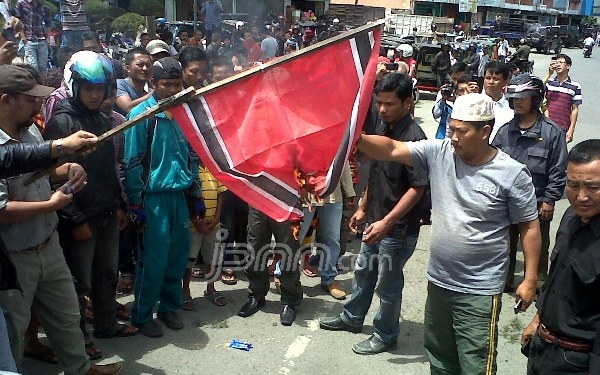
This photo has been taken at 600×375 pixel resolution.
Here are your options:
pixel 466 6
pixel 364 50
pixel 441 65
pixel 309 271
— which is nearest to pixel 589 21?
pixel 466 6

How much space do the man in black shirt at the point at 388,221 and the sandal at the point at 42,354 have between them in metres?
2.08

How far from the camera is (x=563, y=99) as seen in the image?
277 inches

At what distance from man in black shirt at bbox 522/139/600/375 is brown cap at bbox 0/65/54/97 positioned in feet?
8.35

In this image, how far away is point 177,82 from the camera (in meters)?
3.85

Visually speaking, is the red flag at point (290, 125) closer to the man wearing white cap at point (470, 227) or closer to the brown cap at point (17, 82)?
the man wearing white cap at point (470, 227)

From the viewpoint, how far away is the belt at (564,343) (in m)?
2.30

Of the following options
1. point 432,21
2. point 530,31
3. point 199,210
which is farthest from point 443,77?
point 530,31

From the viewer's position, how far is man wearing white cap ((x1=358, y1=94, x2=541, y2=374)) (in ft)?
9.25

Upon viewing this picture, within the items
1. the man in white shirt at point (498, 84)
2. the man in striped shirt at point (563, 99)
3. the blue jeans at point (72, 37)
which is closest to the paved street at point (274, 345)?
the man in white shirt at point (498, 84)

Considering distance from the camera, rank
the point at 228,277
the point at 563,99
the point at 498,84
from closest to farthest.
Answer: the point at 228,277
the point at 498,84
the point at 563,99

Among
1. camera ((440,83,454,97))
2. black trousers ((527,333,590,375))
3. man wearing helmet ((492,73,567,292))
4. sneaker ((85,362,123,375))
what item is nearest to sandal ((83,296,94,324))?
sneaker ((85,362,123,375))

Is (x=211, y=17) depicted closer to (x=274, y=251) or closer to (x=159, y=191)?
(x=274, y=251)

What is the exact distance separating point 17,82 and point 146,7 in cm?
2153

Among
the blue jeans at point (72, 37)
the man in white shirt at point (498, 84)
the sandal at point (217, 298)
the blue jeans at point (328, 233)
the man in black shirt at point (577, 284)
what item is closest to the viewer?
the man in black shirt at point (577, 284)
